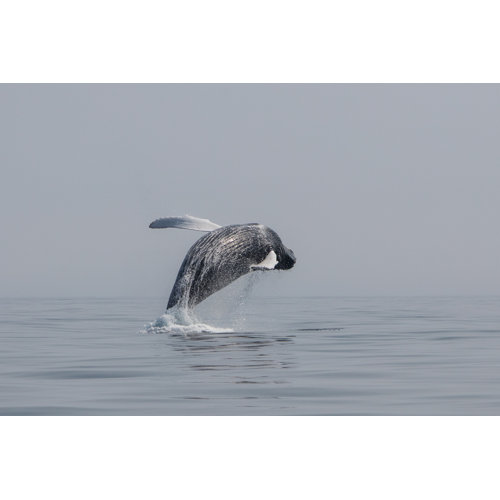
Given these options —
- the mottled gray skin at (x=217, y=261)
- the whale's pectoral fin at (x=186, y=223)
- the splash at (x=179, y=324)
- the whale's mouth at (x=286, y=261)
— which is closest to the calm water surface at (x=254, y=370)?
the splash at (x=179, y=324)

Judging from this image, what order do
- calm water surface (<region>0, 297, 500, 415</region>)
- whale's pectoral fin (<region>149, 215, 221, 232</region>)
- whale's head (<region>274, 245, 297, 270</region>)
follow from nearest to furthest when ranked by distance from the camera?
calm water surface (<region>0, 297, 500, 415</region>), whale's pectoral fin (<region>149, 215, 221, 232</region>), whale's head (<region>274, 245, 297, 270</region>)

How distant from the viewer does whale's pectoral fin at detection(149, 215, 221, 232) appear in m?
23.2

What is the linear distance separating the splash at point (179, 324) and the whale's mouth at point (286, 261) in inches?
79.2

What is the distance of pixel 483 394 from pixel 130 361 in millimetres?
6627

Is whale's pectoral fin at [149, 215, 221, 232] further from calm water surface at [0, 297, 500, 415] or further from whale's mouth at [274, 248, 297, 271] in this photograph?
calm water surface at [0, 297, 500, 415]

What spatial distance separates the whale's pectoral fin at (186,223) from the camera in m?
23.2

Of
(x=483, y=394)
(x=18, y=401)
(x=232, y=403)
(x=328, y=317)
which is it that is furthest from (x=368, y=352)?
(x=328, y=317)

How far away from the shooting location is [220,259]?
886 inches

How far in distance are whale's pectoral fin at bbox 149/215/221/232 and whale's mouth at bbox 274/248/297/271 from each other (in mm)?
1726

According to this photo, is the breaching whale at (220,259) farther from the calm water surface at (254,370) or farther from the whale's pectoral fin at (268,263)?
the calm water surface at (254,370)

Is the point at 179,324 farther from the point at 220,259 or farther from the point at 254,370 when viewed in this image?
the point at 254,370

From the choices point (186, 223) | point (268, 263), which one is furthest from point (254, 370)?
point (186, 223)

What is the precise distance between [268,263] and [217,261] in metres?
1.17

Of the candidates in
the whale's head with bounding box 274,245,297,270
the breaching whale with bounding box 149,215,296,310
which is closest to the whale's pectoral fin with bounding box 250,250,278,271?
the breaching whale with bounding box 149,215,296,310
